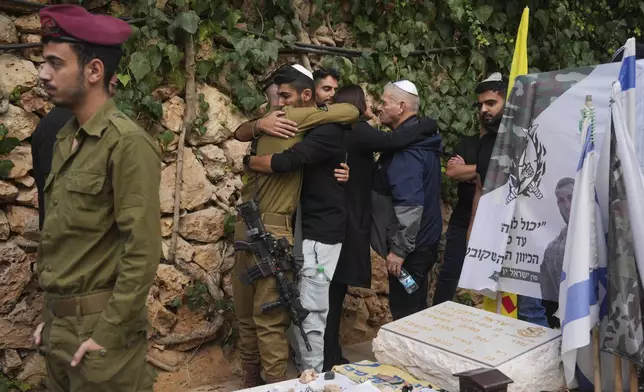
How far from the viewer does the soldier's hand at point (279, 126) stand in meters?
3.42

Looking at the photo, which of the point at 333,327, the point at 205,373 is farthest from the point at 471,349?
the point at 205,373

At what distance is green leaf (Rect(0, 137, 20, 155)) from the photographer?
135 inches

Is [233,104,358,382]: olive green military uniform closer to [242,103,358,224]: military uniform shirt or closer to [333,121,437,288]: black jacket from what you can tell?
[242,103,358,224]: military uniform shirt

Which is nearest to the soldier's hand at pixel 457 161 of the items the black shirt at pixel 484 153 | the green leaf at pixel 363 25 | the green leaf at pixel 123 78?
the black shirt at pixel 484 153

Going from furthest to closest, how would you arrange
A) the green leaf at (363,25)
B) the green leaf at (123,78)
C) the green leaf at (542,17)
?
the green leaf at (542,17) < the green leaf at (363,25) < the green leaf at (123,78)

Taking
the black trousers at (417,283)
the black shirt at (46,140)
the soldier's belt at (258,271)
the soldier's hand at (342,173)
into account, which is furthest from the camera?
the black trousers at (417,283)

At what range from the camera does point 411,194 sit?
3.90 meters

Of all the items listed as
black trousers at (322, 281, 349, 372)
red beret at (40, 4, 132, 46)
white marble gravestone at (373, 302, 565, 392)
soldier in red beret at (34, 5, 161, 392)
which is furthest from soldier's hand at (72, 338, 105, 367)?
black trousers at (322, 281, 349, 372)

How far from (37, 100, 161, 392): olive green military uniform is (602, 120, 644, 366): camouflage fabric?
5.54 ft

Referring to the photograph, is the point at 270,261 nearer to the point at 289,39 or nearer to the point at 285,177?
the point at 285,177

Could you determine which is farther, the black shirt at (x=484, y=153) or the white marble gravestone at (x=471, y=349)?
the black shirt at (x=484, y=153)

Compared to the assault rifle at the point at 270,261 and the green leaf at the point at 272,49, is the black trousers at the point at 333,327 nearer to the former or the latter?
the assault rifle at the point at 270,261

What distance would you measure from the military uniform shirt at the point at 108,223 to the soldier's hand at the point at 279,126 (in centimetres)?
144

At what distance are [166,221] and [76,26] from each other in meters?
2.26
